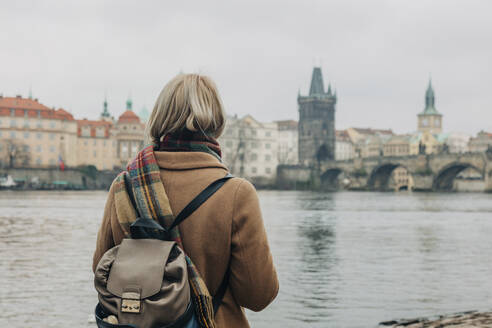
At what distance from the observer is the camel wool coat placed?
2658 millimetres

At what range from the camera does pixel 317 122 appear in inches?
5989

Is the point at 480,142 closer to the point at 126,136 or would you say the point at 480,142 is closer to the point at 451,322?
the point at 126,136

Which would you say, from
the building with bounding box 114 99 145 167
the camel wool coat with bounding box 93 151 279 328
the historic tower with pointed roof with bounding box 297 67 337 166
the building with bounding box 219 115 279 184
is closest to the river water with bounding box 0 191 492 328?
the camel wool coat with bounding box 93 151 279 328

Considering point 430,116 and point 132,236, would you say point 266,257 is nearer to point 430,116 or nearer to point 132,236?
point 132,236

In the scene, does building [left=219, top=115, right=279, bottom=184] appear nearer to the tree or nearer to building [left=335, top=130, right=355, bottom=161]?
the tree

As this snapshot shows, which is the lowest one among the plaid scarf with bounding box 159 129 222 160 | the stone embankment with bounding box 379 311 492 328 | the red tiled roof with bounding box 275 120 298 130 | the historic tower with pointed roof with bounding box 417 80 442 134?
the stone embankment with bounding box 379 311 492 328

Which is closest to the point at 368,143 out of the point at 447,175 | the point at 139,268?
the point at 447,175

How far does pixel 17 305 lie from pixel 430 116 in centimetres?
19013

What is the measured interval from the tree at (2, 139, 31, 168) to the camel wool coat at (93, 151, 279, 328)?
10193 centimetres

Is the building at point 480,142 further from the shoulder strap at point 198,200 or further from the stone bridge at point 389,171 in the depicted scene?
the shoulder strap at point 198,200

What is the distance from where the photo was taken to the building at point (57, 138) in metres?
104

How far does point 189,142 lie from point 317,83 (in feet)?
505

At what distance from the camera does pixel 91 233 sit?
24.1 metres

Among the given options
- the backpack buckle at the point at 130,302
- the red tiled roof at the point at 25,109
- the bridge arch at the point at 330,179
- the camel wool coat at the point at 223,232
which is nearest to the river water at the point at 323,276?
the camel wool coat at the point at 223,232
